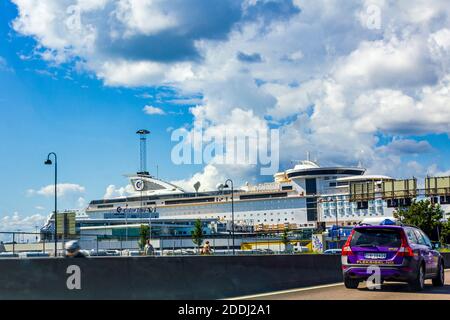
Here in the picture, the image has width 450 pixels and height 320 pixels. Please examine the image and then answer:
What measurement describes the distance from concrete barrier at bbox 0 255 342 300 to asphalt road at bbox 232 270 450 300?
0.67m

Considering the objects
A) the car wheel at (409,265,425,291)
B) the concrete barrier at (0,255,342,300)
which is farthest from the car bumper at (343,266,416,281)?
the concrete barrier at (0,255,342,300)

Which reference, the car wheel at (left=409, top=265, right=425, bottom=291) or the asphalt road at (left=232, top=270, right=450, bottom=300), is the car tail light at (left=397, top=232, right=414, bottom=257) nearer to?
the car wheel at (left=409, top=265, right=425, bottom=291)

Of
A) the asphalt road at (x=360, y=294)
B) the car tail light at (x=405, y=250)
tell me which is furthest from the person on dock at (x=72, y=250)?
the car tail light at (x=405, y=250)

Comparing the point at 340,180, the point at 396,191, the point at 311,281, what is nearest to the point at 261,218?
the point at 340,180

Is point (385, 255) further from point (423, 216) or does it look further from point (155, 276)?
point (423, 216)

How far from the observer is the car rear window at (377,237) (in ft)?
55.9

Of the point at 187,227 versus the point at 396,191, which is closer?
the point at 396,191

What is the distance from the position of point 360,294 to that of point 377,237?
1.70 metres

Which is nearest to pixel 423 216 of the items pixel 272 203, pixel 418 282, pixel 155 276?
pixel 272 203

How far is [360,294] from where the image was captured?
16.2 metres

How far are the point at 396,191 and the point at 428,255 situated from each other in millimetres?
48434

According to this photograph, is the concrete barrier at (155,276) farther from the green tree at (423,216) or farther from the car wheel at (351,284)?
the green tree at (423,216)
